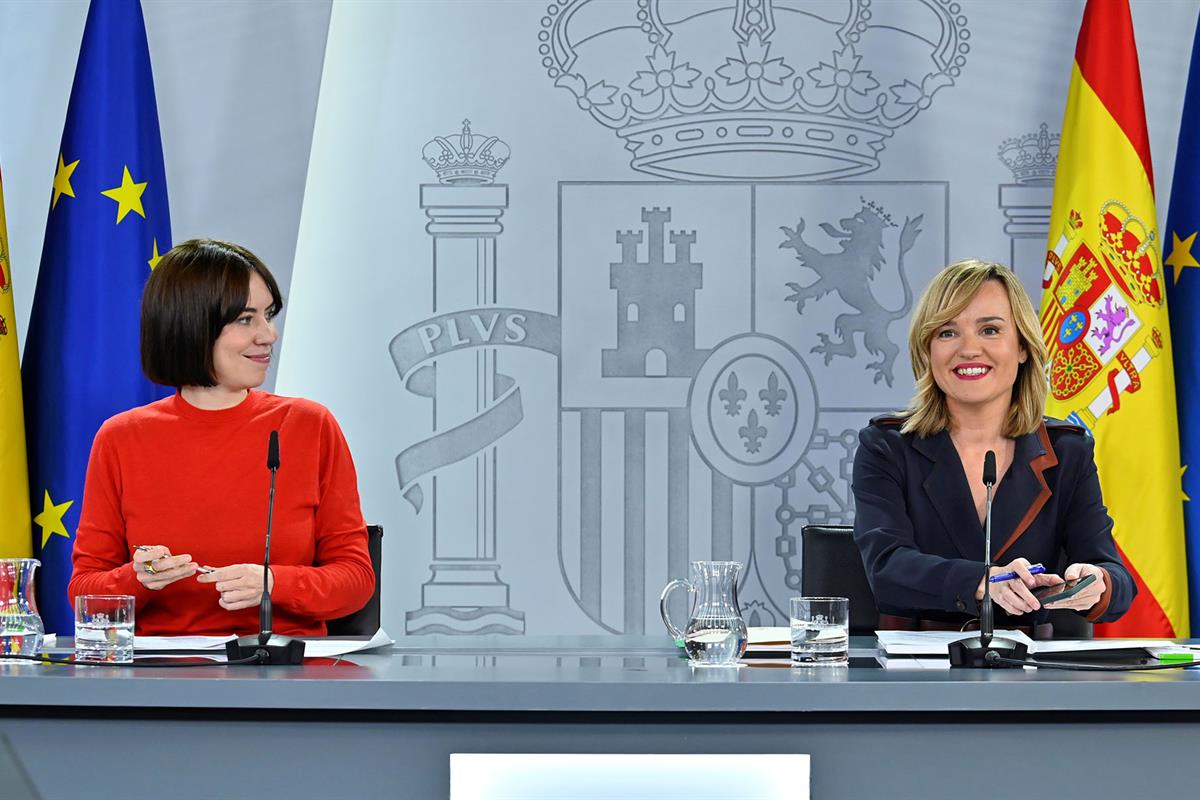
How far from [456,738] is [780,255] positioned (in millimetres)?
2302

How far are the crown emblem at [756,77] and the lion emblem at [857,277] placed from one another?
0.16 m

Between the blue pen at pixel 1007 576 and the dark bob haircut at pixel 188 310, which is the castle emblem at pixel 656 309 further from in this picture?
the blue pen at pixel 1007 576

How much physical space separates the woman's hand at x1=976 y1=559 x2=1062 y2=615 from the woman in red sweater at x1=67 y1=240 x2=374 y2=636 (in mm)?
1091

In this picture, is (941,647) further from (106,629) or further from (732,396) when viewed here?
(732,396)

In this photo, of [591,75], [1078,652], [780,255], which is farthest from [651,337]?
[1078,652]

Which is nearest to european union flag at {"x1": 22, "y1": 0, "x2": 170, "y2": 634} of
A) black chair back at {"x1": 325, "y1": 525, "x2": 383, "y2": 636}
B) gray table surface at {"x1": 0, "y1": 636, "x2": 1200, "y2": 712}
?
black chair back at {"x1": 325, "y1": 525, "x2": 383, "y2": 636}

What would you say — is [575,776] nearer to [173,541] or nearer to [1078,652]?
[1078,652]

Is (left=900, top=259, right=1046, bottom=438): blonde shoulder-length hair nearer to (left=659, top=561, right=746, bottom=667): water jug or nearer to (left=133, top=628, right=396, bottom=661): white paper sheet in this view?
(left=659, top=561, right=746, bottom=667): water jug

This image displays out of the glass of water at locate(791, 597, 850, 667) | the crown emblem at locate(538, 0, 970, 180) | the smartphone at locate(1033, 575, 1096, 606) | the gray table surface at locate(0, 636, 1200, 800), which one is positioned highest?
the crown emblem at locate(538, 0, 970, 180)

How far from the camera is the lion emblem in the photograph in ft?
11.5

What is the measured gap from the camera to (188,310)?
2273 millimetres

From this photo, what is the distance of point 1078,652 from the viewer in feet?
5.74

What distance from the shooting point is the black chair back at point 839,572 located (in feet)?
7.72

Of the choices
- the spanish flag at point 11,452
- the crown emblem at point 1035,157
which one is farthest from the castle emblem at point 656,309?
the spanish flag at point 11,452
